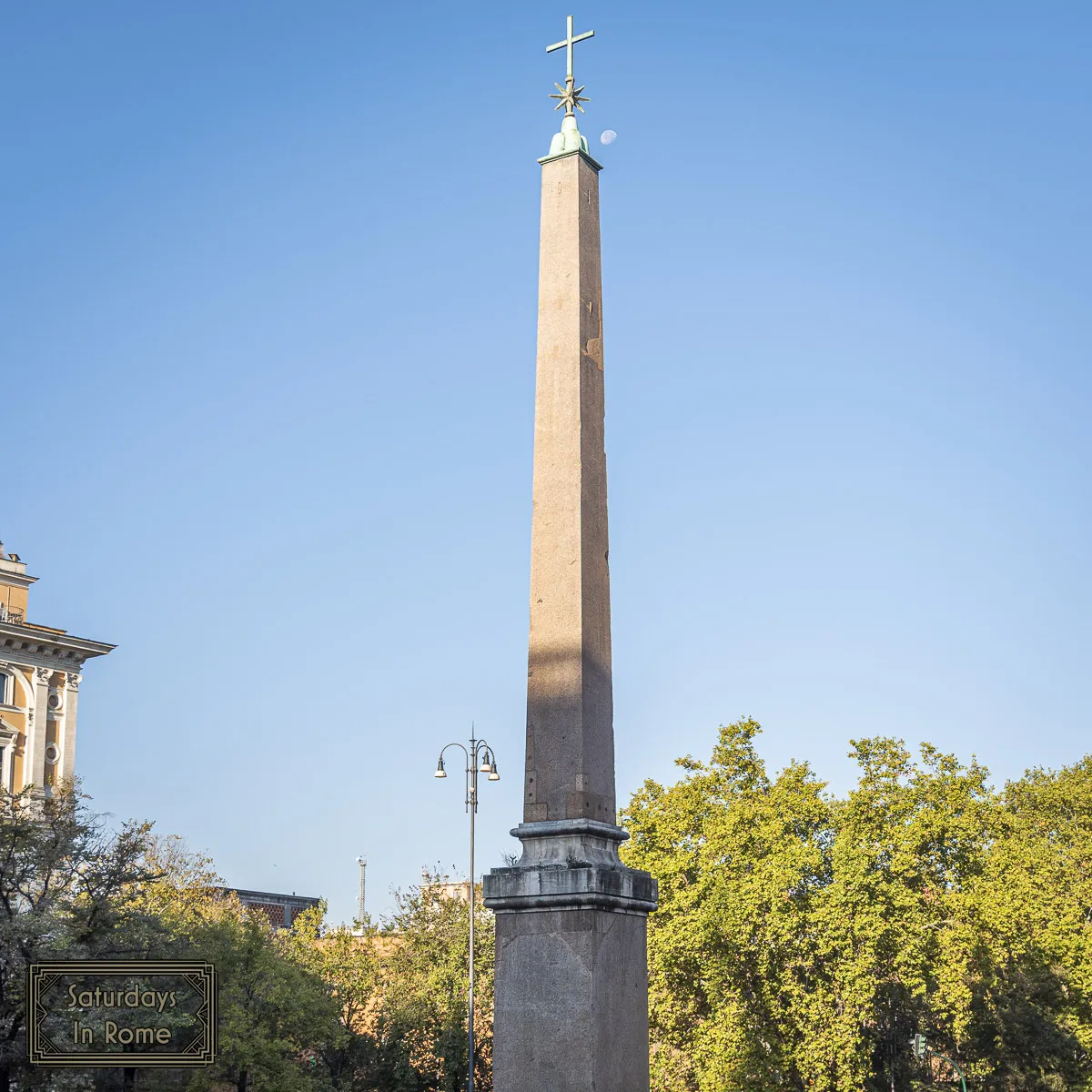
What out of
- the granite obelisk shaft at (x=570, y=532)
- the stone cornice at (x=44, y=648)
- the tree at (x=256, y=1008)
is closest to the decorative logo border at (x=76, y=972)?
the tree at (x=256, y=1008)

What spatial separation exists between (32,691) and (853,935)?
31.1m

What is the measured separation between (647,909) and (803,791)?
28483 millimetres

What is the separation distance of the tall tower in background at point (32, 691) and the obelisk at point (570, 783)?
4185cm

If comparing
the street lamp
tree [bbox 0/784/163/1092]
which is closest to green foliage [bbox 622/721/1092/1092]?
the street lamp

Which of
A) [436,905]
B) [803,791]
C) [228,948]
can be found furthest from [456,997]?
[803,791]

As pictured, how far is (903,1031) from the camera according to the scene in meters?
40.6

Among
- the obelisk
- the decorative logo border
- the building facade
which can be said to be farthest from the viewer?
the building facade

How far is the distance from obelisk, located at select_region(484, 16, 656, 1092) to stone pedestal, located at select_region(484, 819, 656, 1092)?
0.4 inches

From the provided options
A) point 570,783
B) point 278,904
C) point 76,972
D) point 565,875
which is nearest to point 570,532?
point 570,783

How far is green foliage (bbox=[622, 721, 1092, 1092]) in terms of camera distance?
3547 cm

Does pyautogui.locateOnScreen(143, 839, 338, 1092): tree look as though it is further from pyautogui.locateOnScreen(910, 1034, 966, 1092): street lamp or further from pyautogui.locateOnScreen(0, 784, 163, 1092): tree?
pyautogui.locateOnScreen(910, 1034, 966, 1092): street lamp

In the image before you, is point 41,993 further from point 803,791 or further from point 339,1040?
point 803,791

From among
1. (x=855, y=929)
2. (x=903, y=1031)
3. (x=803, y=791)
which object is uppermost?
(x=803, y=791)

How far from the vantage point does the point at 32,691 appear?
51125mm
